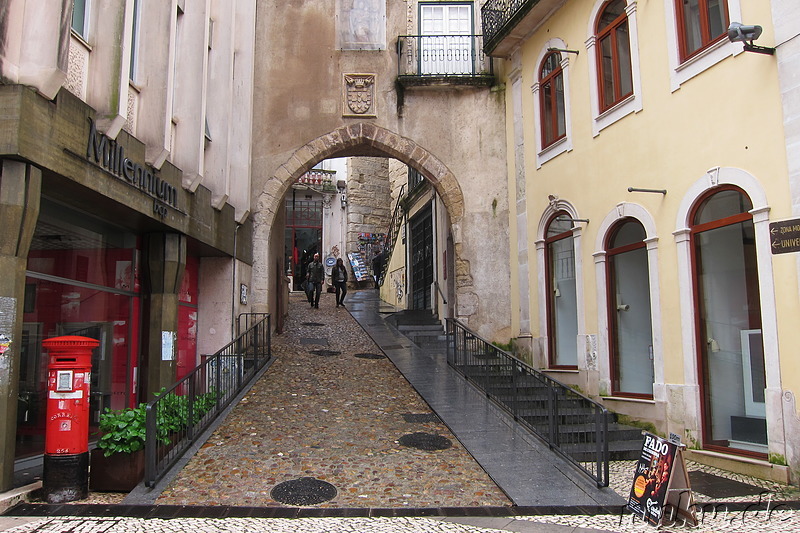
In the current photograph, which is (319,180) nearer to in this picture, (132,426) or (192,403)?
(192,403)

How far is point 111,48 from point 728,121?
24.7 feet

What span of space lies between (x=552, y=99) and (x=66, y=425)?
9913 mm

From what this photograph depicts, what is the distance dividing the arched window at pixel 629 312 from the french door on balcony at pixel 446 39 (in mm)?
6761

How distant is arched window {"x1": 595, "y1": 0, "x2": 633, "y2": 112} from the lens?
999cm

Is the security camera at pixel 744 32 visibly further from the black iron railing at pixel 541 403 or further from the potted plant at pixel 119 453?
the potted plant at pixel 119 453

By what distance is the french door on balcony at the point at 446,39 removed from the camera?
14977 mm

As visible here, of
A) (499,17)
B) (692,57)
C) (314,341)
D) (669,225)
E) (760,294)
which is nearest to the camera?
(760,294)

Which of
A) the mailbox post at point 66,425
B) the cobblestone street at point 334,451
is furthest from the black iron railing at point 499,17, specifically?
the mailbox post at point 66,425

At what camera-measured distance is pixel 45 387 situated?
24.5ft

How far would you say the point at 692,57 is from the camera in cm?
832

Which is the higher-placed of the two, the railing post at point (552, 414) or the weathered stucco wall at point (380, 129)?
the weathered stucco wall at point (380, 129)

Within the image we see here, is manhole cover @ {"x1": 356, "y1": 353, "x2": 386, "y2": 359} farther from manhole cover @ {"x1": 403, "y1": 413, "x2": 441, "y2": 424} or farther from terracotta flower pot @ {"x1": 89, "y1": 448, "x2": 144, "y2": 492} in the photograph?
terracotta flower pot @ {"x1": 89, "y1": 448, "x2": 144, "y2": 492}

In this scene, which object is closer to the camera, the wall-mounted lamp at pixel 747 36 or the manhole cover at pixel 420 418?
the wall-mounted lamp at pixel 747 36

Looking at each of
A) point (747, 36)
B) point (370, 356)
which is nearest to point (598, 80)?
point (747, 36)
